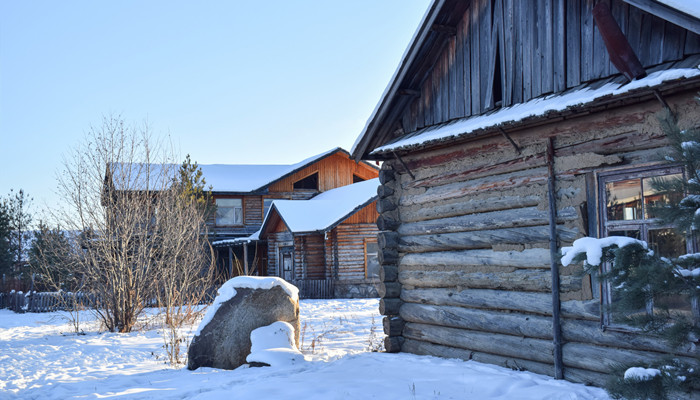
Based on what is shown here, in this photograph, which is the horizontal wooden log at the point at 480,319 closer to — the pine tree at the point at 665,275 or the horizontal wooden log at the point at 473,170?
the horizontal wooden log at the point at 473,170

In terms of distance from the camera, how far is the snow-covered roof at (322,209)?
83.7ft

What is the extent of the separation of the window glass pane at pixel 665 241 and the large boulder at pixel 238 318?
6.38m

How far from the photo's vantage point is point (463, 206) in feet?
29.6

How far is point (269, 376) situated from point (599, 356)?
4.51 metres

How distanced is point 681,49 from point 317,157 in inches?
1129

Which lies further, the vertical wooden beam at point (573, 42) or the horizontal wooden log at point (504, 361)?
the vertical wooden beam at point (573, 42)

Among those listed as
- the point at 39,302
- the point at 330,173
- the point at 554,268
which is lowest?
the point at 39,302

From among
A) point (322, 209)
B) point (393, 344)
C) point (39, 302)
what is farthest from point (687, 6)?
point (39, 302)

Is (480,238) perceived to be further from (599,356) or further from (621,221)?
(599,356)

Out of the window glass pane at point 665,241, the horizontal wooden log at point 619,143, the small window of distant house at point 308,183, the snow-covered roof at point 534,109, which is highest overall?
the small window of distant house at point 308,183

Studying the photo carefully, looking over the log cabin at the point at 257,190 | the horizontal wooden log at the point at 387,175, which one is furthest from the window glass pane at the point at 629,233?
the log cabin at the point at 257,190

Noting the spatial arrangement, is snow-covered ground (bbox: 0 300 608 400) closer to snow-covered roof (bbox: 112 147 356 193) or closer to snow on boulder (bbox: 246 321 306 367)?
snow on boulder (bbox: 246 321 306 367)

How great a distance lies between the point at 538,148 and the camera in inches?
305

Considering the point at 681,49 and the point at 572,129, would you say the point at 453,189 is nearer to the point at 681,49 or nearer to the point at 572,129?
the point at 572,129
